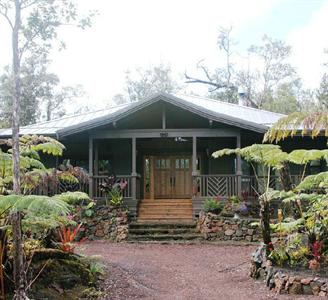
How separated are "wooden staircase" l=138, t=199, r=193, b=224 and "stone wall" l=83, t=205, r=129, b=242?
30.8 inches

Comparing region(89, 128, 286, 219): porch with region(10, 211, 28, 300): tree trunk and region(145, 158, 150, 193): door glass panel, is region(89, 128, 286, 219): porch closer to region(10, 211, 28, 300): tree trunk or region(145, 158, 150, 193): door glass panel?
region(145, 158, 150, 193): door glass panel

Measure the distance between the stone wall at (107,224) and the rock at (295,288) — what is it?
7.78 metres

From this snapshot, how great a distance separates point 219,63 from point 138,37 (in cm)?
1017

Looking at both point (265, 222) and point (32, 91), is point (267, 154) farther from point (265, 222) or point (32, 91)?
point (32, 91)

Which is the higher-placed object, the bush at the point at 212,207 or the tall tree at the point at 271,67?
the tall tree at the point at 271,67

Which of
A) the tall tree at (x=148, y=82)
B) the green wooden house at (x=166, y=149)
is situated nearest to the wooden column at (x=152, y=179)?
the green wooden house at (x=166, y=149)

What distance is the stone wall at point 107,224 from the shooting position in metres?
14.5

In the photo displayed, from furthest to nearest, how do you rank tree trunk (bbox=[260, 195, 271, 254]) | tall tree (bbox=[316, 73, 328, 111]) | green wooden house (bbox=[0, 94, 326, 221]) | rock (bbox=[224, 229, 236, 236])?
tall tree (bbox=[316, 73, 328, 111]), green wooden house (bbox=[0, 94, 326, 221]), rock (bbox=[224, 229, 236, 236]), tree trunk (bbox=[260, 195, 271, 254])

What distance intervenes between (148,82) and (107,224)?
3298cm

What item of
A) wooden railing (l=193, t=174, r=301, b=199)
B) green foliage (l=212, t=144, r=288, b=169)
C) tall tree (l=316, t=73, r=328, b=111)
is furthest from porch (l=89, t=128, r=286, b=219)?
tall tree (l=316, t=73, r=328, b=111)

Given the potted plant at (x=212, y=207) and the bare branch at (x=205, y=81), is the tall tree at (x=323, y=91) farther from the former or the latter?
the potted plant at (x=212, y=207)

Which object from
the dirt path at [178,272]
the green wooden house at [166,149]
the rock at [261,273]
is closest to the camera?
the dirt path at [178,272]

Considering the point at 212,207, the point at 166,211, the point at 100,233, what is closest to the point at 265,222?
the point at 212,207

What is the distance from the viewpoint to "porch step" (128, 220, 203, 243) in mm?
13844
